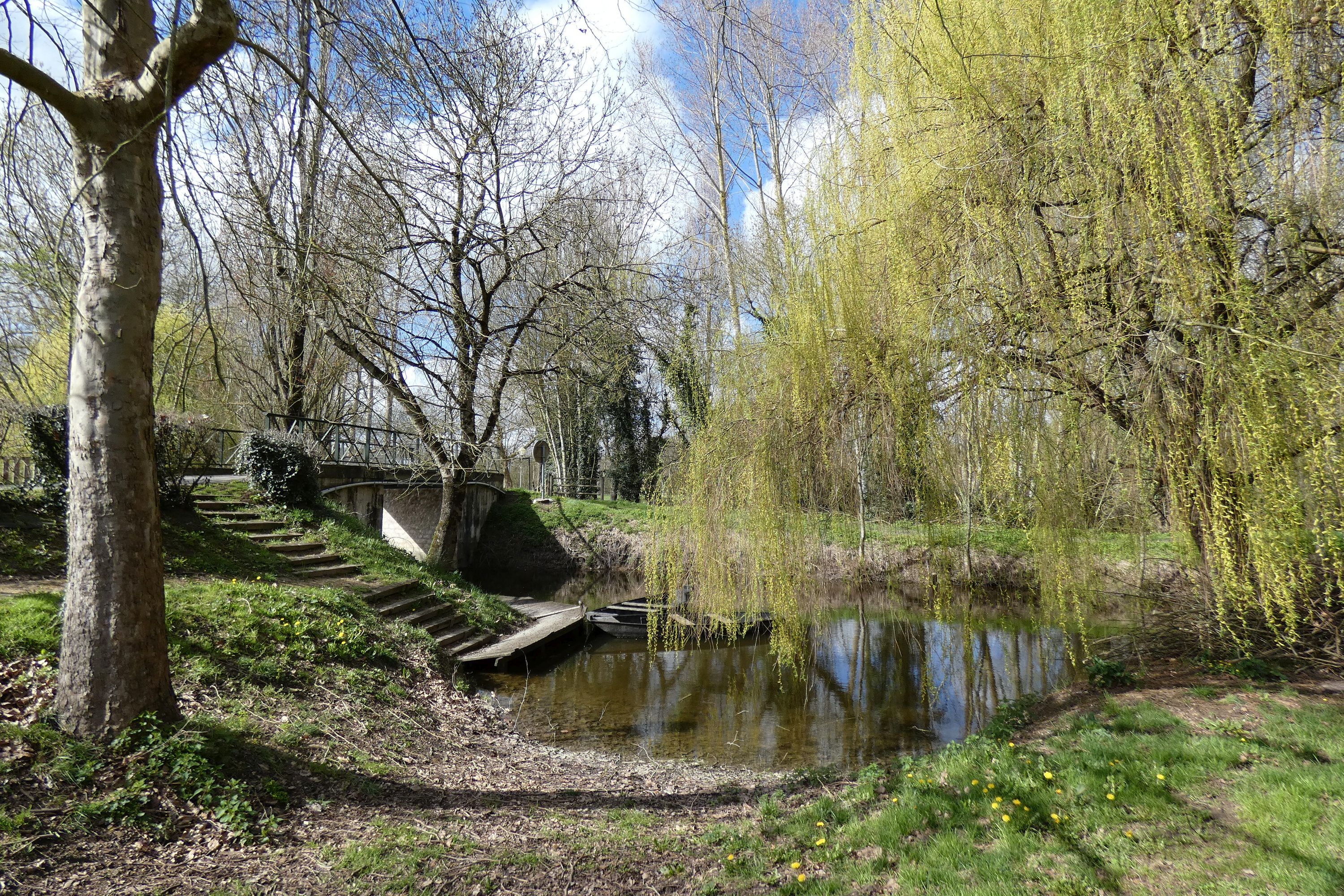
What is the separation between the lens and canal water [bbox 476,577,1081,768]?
6.66 metres

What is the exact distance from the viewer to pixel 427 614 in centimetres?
910

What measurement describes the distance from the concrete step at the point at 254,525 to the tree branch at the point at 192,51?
7737 mm

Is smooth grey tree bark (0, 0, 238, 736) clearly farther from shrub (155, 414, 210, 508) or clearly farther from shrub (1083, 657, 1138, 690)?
shrub (1083, 657, 1138, 690)

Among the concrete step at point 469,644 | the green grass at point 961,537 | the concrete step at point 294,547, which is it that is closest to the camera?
the green grass at point 961,537

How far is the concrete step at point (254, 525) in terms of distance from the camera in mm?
9469

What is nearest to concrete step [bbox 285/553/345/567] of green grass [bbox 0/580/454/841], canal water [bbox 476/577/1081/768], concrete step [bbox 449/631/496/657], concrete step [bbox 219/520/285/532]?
concrete step [bbox 219/520/285/532]

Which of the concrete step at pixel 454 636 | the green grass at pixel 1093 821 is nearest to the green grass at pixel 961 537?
the green grass at pixel 1093 821

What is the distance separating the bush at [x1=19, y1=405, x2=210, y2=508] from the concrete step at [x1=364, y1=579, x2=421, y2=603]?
2.69 meters

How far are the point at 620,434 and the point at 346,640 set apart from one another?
15.9 m

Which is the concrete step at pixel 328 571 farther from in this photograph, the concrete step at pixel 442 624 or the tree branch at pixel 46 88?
the tree branch at pixel 46 88

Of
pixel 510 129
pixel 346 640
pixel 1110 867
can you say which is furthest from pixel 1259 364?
pixel 510 129

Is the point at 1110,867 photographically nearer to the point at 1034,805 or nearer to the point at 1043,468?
the point at 1034,805

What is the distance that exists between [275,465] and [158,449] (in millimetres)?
2157

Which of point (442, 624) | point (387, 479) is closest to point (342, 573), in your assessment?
point (442, 624)
